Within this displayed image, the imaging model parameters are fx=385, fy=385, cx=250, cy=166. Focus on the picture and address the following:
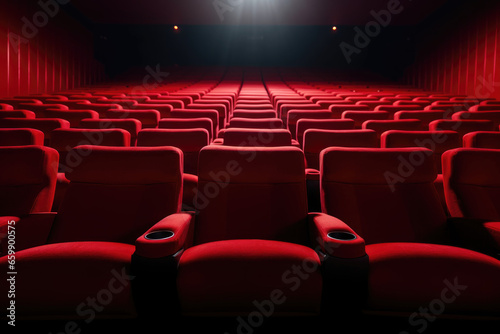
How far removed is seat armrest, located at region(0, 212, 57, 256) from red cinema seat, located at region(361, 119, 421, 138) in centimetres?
167

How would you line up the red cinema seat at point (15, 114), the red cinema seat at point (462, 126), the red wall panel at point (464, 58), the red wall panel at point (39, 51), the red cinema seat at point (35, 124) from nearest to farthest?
the red cinema seat at point (35, 124), the red cinema seat at point (462, 126), the red cinema seat at point (15, 114), the red wall panel at point (39, 51), the red wall panel at point (464, 58)

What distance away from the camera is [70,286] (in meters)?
0.84

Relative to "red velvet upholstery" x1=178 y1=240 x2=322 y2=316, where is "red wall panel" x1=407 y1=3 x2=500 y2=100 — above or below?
above

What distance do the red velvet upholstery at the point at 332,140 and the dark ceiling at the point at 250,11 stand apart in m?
5.89

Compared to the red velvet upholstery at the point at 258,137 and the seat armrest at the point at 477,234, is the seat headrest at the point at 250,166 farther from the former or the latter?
the red velvet upholstery at the point at 258,137

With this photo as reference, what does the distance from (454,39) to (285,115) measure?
518 centimetres

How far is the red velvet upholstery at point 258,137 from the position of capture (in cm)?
177

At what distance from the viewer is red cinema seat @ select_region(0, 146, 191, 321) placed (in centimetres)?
84

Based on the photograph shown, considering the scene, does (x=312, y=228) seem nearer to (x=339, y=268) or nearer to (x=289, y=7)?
(x=339, y=268)

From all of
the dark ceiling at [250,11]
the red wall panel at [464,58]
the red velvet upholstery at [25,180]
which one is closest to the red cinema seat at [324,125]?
the red velvet upholstery at [25,180]

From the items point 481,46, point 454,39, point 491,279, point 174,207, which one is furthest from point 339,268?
point 454,39

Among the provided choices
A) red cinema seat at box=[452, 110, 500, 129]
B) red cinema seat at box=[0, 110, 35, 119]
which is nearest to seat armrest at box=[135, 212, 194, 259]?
red cinema seat at box=[0, 110, 35, 119]

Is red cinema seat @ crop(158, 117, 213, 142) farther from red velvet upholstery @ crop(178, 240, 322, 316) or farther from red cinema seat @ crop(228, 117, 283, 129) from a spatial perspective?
red velvet upholstery @ crop(178, 240, 322, 316)

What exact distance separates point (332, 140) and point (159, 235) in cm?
109
